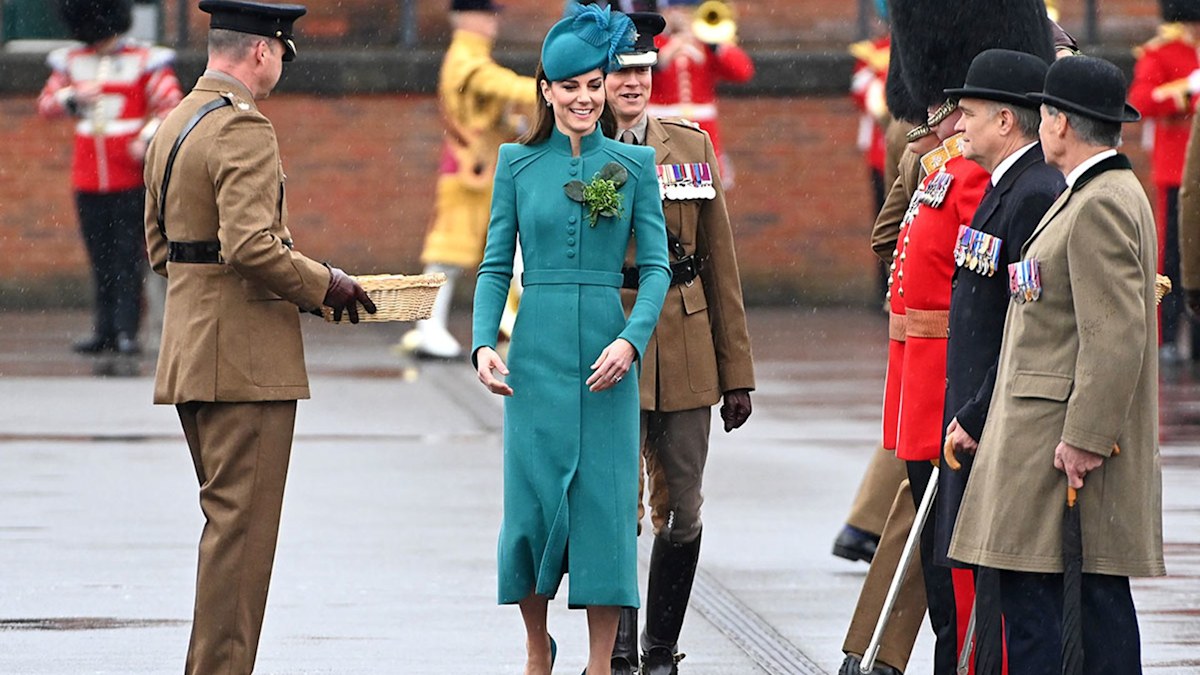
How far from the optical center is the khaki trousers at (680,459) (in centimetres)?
660

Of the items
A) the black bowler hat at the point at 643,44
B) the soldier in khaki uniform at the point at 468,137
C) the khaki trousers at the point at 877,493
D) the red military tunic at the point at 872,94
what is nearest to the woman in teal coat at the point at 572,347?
the black bowler hat at the point at 643,44

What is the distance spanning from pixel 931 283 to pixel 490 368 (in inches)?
47.5

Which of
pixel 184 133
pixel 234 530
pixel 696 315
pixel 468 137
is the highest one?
pixel 184 133

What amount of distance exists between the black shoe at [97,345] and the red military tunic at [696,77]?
3.87 metres

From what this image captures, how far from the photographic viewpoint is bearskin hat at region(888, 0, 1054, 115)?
655 cm

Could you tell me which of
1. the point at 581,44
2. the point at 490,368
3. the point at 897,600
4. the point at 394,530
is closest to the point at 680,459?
the point at 897,600

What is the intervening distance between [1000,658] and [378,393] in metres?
7.88

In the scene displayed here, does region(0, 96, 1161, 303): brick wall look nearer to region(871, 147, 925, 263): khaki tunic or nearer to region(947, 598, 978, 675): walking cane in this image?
region(871, 147, 925, 263): khaki tunic

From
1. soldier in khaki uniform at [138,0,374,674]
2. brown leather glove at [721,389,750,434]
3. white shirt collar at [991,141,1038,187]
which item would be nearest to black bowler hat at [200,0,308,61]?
soldier in khaki uniform at [138,0,374,674]

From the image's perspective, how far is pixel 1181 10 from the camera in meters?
14.8

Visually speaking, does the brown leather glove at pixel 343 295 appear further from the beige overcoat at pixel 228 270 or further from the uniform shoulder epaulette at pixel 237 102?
the uniform shoulder epaulette at pixel 237 102

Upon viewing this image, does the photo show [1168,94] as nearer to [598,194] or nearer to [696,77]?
[696,77]

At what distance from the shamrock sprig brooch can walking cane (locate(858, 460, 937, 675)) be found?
110cm

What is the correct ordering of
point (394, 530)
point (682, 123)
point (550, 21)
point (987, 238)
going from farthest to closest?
point (550, 21), point (394, 530), point (682, 123), point (987, 238)
